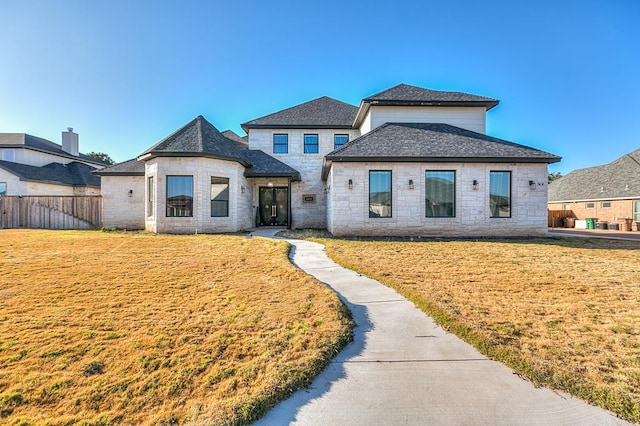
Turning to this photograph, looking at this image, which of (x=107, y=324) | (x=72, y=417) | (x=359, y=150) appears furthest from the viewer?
(x=359, y=150)

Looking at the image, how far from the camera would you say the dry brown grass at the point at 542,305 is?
252 cm

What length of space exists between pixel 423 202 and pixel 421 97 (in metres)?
6.49

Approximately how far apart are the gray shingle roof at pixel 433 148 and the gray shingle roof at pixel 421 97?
156 centimetres

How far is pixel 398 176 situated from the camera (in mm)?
12234

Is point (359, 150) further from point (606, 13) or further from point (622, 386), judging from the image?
point (622, 386)

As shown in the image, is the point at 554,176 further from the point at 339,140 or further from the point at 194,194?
the point at 194,194

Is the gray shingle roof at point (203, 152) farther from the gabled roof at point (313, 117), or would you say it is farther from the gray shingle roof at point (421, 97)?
the gray shingle roof at point (421, 97)

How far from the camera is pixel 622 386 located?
Result: 91.7 inches

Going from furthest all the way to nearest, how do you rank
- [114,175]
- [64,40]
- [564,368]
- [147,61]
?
[114,175], [147,61], [64,40], [564,368]

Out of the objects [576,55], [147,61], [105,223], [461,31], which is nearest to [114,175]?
[105,223]

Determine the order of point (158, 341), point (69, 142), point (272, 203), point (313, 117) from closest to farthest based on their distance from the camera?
point (158, 341), point (272, 203), point (313, 117), point (69, 142)

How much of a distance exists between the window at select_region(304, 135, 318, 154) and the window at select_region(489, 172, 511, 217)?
9.83 m

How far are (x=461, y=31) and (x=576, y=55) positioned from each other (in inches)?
266

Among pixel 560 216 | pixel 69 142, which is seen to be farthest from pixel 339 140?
pixel 69 142
